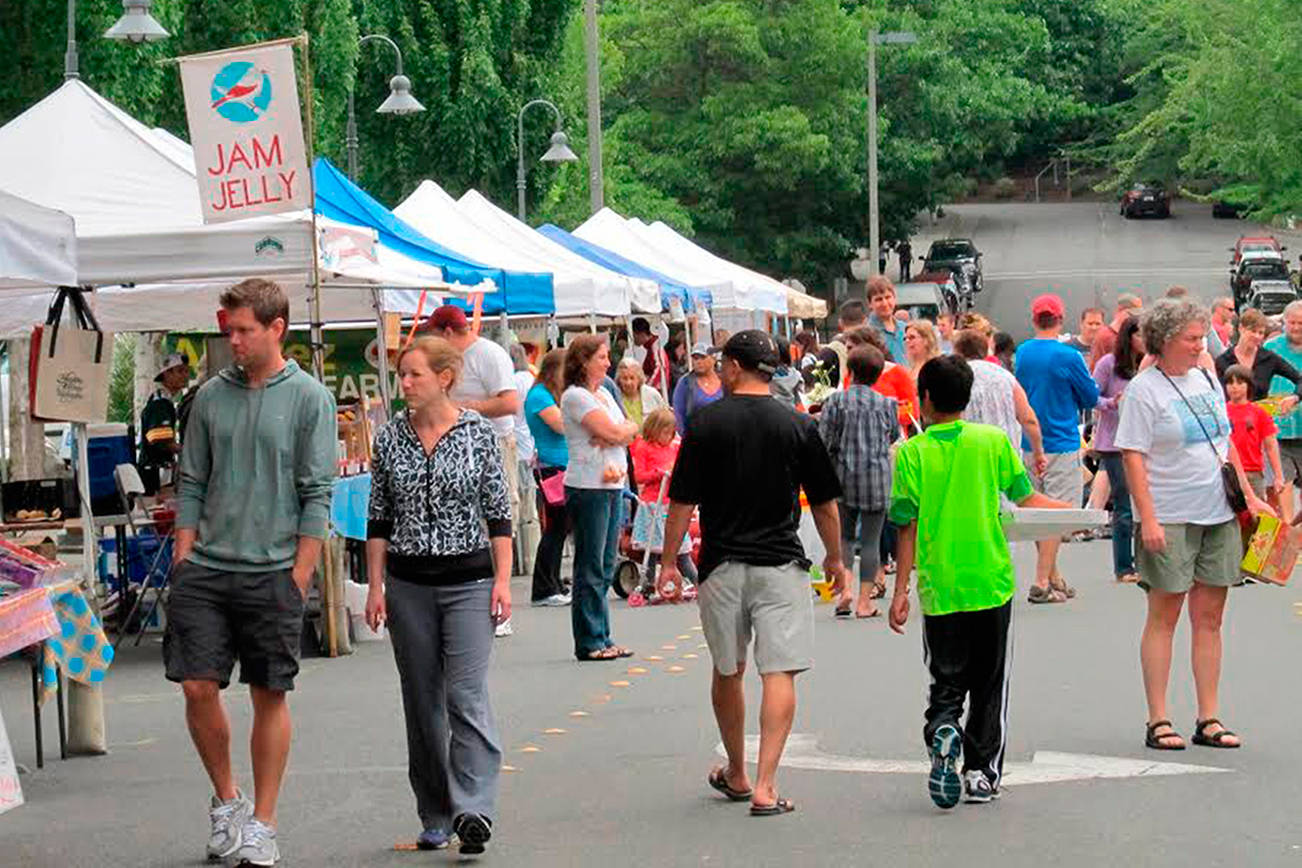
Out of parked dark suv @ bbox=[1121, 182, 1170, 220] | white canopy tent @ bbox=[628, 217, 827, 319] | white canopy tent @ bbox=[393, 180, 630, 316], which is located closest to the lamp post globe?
white canopy tent @ bbox=[393, 180, 630, 316]

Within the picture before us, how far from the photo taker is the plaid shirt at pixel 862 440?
15234 mm

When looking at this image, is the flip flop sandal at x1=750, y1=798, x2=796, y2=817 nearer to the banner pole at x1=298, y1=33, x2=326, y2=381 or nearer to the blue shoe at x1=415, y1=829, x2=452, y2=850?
the blue shoe at x1=415, y1=829, x2=452, y2=850

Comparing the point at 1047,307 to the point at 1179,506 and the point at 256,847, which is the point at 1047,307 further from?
the point at 256,847

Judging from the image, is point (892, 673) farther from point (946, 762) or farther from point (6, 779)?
point (6, 779)

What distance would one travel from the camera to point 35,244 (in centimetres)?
1134

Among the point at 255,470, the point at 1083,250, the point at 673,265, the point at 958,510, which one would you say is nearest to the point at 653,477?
the point at 958,510

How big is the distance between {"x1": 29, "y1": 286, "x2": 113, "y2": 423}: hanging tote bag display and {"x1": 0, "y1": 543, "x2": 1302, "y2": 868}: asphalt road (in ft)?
4.68

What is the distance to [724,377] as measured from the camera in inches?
346

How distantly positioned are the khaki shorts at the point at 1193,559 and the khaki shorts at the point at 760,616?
1676 mm

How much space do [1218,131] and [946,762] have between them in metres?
44.1

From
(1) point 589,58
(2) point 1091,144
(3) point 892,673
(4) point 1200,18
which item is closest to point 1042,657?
(3) point 892,673

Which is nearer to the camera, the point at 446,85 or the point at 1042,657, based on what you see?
the point at 1042,657

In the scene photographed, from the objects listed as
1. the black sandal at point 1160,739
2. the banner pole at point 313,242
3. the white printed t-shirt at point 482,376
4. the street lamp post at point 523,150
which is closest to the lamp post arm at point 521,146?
the street lamp post at point 523,150

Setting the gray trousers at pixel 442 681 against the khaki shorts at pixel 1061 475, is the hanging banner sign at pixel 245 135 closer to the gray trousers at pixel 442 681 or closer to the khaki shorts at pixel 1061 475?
the gray trousers at pixel 442 681
